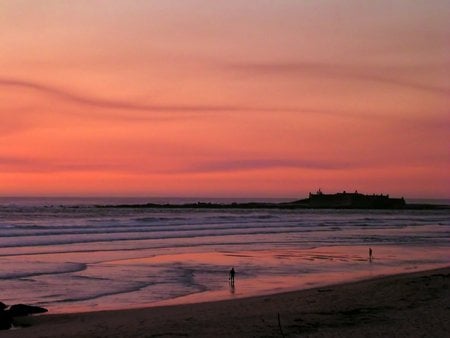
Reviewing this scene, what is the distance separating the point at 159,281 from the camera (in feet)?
65.3

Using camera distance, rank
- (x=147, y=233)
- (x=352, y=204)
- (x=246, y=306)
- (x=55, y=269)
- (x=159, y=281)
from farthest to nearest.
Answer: (x=352, y=204), (x=147, y=233), (x=55, y=269), (x=159, y=281), (x=246, y=306)

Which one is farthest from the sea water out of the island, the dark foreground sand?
the island

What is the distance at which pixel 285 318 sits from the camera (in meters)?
12.8

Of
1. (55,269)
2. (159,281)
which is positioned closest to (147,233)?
(55,269)

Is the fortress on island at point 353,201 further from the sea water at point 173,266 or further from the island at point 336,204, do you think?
the sea water at point 173,266

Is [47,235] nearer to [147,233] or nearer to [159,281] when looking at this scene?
[147,233]

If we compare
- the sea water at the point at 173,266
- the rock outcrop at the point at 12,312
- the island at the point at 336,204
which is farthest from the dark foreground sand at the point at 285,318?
the island at the point at 336,204

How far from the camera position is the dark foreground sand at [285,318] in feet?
37.9

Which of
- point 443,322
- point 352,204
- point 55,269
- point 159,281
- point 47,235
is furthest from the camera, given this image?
point 352,204

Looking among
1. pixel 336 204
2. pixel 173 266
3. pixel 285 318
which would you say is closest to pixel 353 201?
pixel 336 204

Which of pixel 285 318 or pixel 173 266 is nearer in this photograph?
pixel 285 318

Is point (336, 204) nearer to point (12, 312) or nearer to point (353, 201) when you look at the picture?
point (353, 201)

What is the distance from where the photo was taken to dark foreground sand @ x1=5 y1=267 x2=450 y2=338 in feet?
37.9

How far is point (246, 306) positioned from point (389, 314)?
3.22 meters
